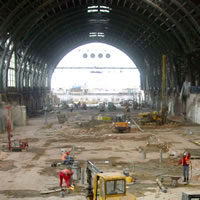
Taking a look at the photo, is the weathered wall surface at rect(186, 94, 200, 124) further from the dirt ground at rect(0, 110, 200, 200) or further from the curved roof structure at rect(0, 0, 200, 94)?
the curved roof structure at rect(0, 0, 200, 94)

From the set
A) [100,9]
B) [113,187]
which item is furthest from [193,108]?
[113,187]

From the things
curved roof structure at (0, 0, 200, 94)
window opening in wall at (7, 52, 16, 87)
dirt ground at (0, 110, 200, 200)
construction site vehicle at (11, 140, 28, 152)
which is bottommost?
dirt ground at (0, 110, 200, 200)

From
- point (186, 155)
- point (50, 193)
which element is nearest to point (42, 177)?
point (50, 193)

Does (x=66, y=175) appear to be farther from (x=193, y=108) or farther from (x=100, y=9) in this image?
(x=100, y=9)

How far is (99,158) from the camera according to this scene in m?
19.9

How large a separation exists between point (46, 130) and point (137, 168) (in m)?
18.0

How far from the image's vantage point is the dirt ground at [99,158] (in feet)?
45.3

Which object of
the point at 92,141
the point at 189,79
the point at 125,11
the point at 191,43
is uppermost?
the point at 125,11

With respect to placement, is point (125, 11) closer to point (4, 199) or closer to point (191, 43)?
point (191, 43)

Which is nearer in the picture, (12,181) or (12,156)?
(12,181)

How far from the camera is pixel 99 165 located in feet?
58.9

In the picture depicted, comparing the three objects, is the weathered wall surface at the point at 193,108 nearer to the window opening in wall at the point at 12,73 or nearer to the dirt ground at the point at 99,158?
the dirt ground at the point at 99,158

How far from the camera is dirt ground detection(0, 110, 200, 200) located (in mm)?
13797

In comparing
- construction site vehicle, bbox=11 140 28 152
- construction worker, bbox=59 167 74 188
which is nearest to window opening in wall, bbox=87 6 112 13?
construction site vehicle, bbox=11 140 28 152
